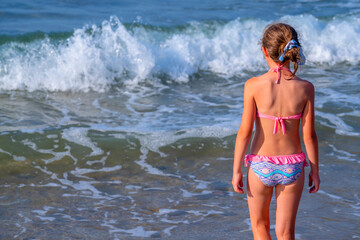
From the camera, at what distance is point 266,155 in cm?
293

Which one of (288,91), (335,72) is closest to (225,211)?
(288,91)

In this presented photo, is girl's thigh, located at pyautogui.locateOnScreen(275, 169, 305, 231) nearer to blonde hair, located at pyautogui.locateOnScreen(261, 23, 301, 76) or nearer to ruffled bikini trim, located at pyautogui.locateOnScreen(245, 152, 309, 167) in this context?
ruffled bikini trim, located at pyautogui.locateOnScreen(245, 152, 309, 167)

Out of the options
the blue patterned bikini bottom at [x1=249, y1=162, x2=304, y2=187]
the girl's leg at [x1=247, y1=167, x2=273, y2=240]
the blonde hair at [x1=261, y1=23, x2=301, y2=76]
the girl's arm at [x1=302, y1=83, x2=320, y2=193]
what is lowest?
the girl's leg at [x1=247, y1=167, x2=273, y2=240]

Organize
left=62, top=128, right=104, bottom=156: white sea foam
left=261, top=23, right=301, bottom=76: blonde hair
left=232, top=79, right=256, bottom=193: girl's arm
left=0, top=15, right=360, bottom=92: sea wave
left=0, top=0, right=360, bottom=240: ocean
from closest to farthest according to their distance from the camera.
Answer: left=261, top=23, right=301, bottom=76: blonde hair, left=232, top=79, right=256, bottom=193: girl's arm, left=0, top=0, right=360, bottom=240: ocean, left=62, top=128, right=104, bottom=156: white sea foam, left=0, top=15, right=360, bottom=92: sea wave

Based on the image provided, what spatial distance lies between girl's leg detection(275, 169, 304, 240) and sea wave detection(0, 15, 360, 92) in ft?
20.0

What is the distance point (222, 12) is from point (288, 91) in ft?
36.1

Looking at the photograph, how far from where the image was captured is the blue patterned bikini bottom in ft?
9.50

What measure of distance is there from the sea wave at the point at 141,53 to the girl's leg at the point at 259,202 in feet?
19.7

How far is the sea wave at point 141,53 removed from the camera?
8.93 meters

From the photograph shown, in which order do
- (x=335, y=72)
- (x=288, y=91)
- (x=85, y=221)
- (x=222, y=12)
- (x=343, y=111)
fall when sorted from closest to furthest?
1. (x=288, y=91)
2. (x=85, y=221)
3. (x=343, y=111)
4. (x=335, y=72)
5. (x=222, y=12)

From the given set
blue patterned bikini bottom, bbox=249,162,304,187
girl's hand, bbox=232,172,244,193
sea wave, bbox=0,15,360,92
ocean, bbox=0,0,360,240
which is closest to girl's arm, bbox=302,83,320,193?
blue patterned bikini bottom, bbox=249,162,304,187

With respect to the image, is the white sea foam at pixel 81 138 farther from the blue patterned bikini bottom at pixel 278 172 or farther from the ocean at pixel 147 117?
the blue patterned bikini bottom at pixel 278 172

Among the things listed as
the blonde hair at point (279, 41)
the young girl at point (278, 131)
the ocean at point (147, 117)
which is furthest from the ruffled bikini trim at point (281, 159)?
the ocean at point (147, 117)

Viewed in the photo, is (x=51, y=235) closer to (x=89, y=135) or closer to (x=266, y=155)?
(x=266, y=155)
